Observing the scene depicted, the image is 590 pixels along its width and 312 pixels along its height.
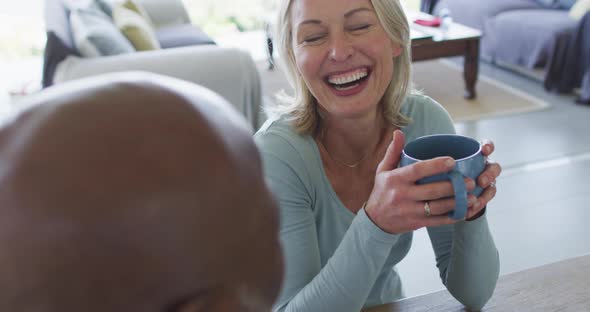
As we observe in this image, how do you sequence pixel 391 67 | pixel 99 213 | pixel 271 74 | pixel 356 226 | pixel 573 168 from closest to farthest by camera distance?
pixel 99 213
pixel 356 226
pixel 391 67
pixel 573 168
pixel 271 74

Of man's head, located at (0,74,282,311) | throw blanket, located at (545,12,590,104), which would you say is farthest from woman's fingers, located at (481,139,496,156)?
throw blanket, located at (545,12,590,104)

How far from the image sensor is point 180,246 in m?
0.25

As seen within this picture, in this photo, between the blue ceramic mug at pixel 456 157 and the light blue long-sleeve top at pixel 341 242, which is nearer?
the blue ceramic mug at pixel 456 157

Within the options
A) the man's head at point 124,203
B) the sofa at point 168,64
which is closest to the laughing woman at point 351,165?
the man's head at point 124,203

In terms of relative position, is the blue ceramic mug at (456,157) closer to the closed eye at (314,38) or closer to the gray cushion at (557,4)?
the closed eye at (314,38)

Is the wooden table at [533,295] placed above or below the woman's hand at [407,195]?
below

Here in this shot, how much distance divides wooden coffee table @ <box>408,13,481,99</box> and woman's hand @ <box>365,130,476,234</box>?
3.30 meters

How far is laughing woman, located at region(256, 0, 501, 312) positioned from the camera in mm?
837

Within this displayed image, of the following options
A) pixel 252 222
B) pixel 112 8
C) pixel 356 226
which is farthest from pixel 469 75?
pixel 252 222

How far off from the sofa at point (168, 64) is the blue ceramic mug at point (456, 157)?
1.98 metres

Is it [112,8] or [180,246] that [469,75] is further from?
[180,246]

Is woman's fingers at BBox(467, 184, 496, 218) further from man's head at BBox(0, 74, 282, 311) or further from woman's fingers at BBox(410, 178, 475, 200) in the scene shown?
man's head at BBox(0, 74, 282, 311)

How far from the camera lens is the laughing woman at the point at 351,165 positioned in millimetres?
837

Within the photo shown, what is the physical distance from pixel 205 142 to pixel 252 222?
0.14 ft
